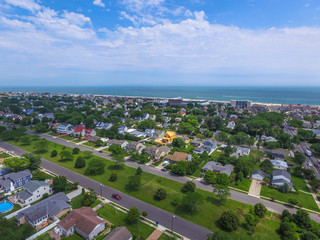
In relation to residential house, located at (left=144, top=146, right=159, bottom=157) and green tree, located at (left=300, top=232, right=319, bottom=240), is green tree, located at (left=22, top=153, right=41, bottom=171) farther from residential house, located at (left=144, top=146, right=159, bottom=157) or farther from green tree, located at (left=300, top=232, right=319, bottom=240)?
green tree, located at (left=300, top=232, right=319, bottom=240)

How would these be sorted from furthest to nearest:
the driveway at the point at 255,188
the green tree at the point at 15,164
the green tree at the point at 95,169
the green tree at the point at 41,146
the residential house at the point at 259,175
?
1. the green tree at the point at 41,146
2. the green tree at the point at 95,169
3. the residential house at the point at 259,175
4. the green tree at the point at 15,164
5. the driveway at the point at 255,188

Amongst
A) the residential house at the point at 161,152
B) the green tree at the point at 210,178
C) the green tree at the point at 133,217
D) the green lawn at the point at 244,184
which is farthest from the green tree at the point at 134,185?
the green lawn at the point at 244,184

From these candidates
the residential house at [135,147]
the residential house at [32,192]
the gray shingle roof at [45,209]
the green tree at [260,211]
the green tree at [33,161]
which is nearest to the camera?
the gray shingle roof at [45,209]

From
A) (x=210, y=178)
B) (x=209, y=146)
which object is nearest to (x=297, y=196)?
(x=210, y=178)

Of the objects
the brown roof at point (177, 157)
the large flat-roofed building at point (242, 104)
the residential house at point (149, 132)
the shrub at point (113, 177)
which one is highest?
the large flat-roofed building at point (242, 104)

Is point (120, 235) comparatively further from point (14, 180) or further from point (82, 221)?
point (14, 180)

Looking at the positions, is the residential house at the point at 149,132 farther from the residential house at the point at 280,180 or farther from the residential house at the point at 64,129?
the residential house at the point at 280,180

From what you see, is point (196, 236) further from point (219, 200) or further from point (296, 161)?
point (296, 161)
